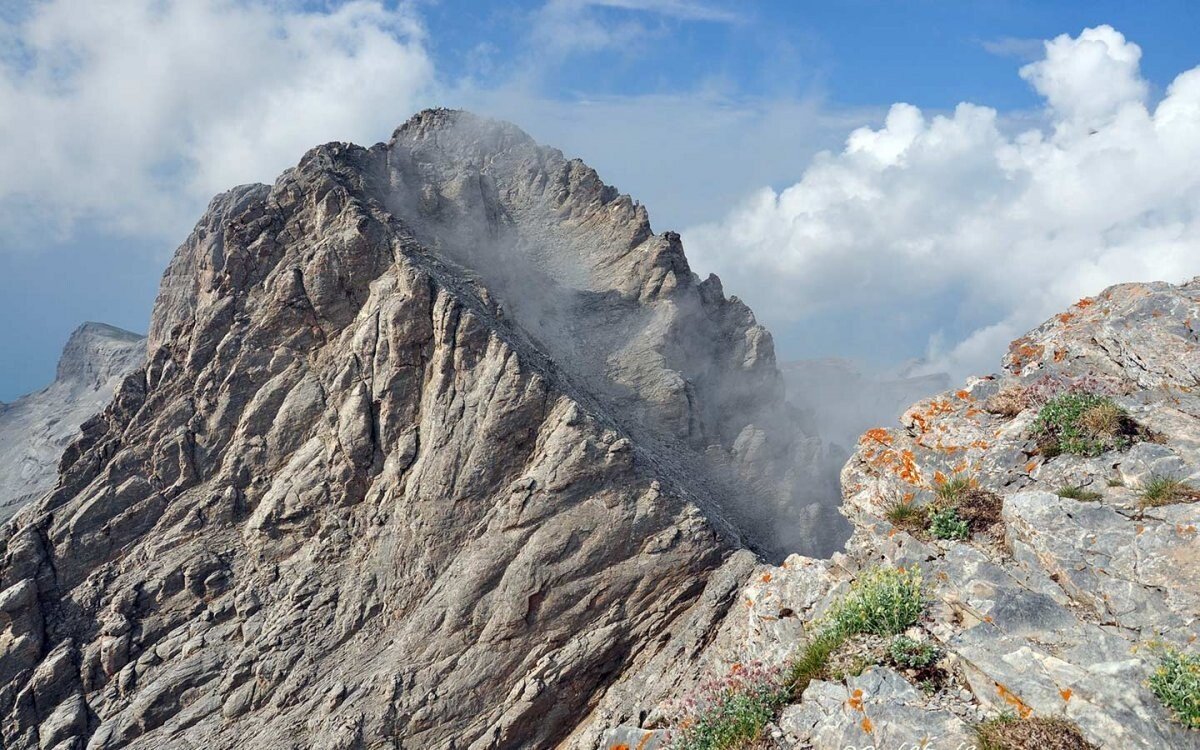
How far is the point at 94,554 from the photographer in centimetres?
3416

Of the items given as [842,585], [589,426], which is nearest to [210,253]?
[589,426]

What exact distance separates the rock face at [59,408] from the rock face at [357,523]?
4621 cm

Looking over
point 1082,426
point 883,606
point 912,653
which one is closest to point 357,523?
point 883,606

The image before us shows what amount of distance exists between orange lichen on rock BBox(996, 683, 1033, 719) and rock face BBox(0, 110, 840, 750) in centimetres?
2037

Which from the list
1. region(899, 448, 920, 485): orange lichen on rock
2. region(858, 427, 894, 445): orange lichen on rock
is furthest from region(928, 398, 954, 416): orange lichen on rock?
region(899, 448, 920, 485): orange lichen on rock

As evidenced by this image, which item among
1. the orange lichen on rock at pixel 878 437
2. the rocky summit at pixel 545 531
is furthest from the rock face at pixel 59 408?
the orange lichen on rock at pixel 878 437

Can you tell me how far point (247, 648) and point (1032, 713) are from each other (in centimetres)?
3123

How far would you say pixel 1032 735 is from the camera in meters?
7.87

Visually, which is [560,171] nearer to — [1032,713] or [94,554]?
[94,554]

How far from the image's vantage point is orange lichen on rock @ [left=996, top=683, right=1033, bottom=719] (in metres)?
8.41

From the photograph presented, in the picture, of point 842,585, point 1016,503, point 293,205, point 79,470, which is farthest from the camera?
point 293,205

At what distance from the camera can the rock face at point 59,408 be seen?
7988 centimetres

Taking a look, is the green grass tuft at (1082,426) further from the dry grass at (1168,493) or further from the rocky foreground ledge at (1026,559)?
the dry grass at (1168,493)

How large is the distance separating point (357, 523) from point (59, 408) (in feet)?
305
